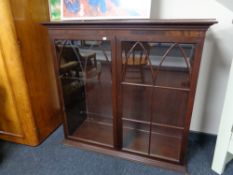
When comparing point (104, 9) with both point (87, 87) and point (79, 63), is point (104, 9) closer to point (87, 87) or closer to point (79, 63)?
point (79, 63)

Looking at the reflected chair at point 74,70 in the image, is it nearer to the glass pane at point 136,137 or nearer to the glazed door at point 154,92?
the glazed door at point 154,92

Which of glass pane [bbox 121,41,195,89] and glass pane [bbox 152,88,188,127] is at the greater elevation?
glass pane [bbox 121,41,195,89]

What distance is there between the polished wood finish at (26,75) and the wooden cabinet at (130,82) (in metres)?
0.25

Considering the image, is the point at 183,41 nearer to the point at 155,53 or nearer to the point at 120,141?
the point at 155,53

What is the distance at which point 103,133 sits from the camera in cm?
191

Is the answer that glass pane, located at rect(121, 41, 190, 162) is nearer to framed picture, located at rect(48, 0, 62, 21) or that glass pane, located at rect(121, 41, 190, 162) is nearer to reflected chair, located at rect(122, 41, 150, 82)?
reflected chair, located at rect(122, 41, 150, 82)

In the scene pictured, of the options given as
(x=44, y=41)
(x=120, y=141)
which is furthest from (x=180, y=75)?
(x=44, y=41)

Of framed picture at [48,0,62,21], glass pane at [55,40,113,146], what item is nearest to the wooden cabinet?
glass pane at [55,40,113,146]

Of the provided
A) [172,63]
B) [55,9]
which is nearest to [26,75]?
[55,9]

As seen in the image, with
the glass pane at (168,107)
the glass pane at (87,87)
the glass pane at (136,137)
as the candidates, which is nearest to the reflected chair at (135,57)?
the glass pane at (87,87)

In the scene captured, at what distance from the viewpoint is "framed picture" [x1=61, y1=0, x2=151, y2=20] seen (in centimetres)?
141

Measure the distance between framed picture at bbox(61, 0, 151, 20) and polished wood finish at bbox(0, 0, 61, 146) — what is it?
0.96 feet

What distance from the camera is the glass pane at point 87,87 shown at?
1.50 m

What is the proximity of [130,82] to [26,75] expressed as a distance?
35.4 inches
